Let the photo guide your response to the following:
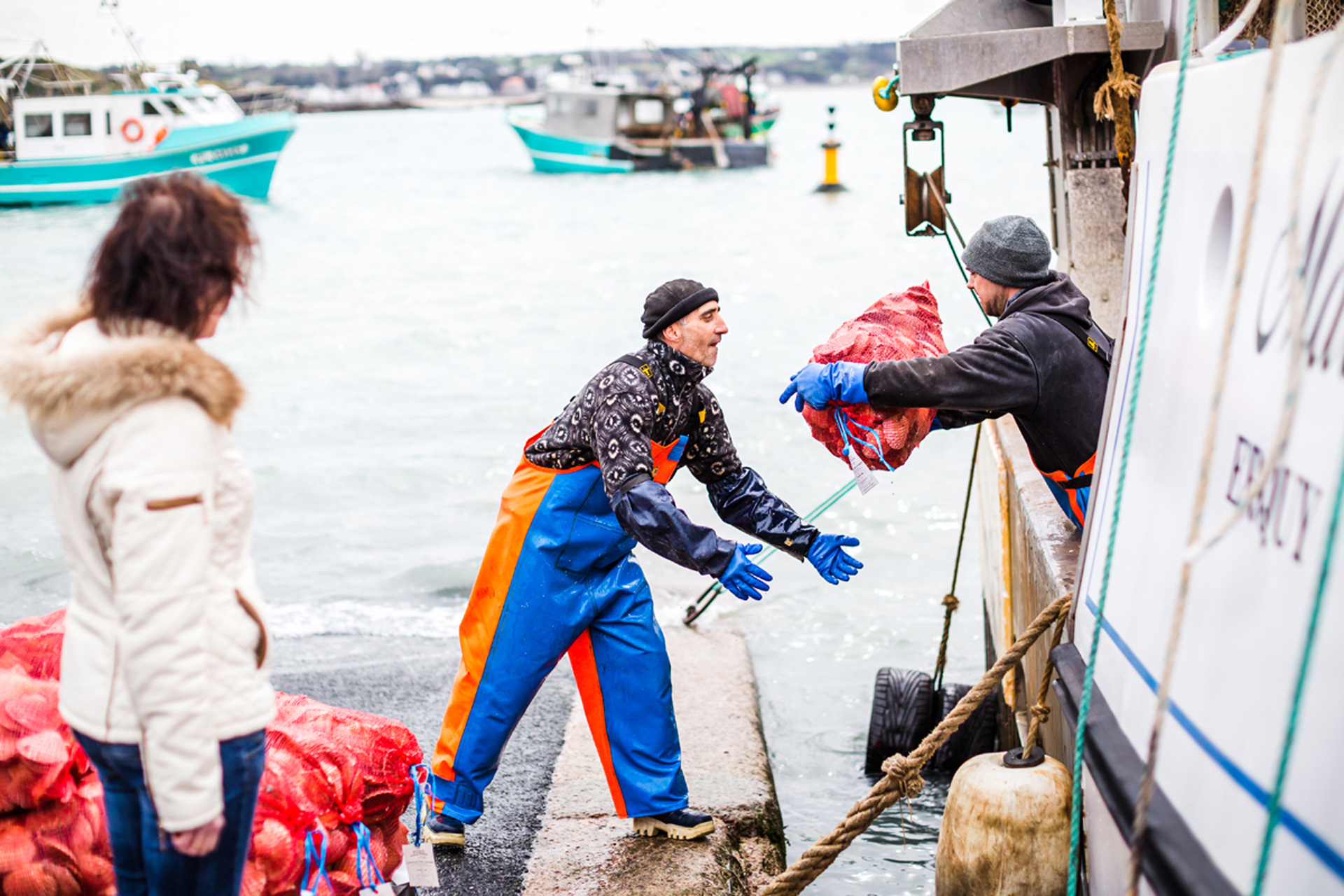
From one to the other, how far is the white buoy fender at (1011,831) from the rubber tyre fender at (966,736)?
88.1 inches

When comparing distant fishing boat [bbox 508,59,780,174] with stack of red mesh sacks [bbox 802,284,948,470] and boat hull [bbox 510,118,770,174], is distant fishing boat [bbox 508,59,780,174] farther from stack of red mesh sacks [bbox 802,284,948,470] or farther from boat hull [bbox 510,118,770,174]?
stack of red mesh sacks [bbox 802,284,948,470]

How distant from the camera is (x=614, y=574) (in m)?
3.72

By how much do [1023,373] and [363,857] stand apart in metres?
2.28

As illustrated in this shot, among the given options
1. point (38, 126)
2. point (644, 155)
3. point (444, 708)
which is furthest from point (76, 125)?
point (444, 708)

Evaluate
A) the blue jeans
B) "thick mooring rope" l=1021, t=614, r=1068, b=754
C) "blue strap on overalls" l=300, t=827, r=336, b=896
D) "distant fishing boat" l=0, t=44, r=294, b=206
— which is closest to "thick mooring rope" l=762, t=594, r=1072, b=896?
"thick mooring rope" l=1021, t=614, r=1068, b=754

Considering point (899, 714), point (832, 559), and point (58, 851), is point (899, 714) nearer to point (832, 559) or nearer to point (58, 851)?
point (832, 559)

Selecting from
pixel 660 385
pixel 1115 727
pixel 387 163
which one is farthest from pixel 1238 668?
pixel 387 163

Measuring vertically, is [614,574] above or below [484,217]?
above

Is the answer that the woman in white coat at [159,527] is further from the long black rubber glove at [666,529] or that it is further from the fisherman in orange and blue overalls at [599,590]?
the fisherman in orange and blue overalls at [599,590]

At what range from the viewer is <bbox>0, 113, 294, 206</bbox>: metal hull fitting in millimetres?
37500

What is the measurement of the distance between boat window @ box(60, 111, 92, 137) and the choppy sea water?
7.78ft

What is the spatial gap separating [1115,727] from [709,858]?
1529 millimetres

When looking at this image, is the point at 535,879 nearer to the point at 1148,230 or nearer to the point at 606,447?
the point at 606,447

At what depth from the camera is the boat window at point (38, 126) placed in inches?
1494
